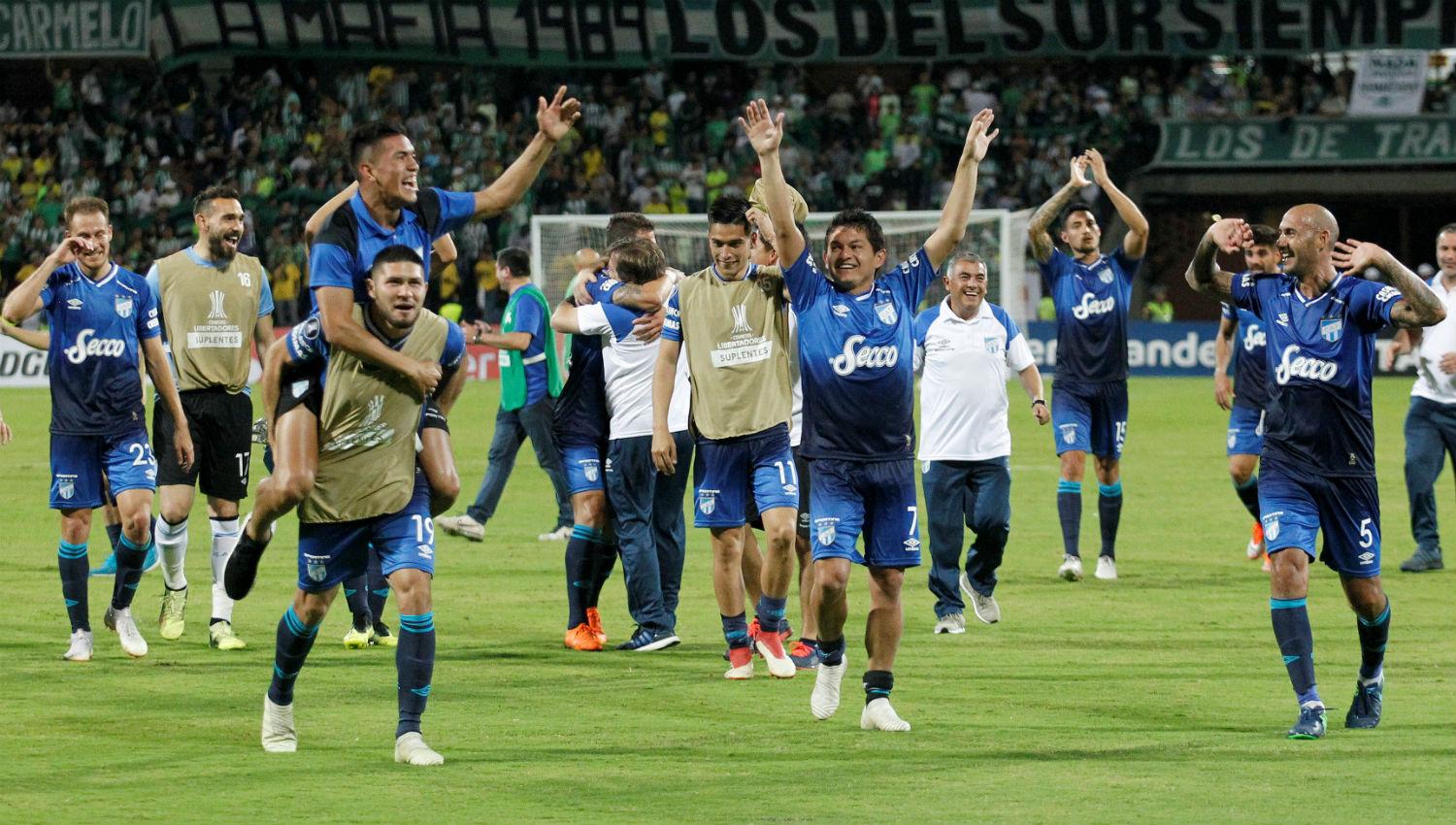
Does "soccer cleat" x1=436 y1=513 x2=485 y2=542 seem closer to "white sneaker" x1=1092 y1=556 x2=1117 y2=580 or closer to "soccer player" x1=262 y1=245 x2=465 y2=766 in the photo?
"white sneaker" x1=1092 y1=556 x2=1117 y2=580

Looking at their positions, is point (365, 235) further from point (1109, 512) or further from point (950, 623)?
point (1109, 512)

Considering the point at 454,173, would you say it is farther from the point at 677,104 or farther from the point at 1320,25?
the point at 1320,25

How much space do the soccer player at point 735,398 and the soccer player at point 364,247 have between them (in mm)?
1346

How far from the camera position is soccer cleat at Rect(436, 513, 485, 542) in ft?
49.8

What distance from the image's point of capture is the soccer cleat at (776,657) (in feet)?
30.8

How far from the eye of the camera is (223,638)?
10.2 metres

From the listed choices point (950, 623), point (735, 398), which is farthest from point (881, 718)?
point (950, 623)

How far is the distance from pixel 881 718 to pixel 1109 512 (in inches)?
225

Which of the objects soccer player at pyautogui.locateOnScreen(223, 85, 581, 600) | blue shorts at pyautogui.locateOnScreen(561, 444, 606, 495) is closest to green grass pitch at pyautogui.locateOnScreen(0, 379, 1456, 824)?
blue shorts at pyautogui.locateOnScreen(561, 444, 606, 495)

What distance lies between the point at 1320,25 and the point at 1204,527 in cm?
2394

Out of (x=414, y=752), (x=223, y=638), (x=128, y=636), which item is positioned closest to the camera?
(x=414, y=752)

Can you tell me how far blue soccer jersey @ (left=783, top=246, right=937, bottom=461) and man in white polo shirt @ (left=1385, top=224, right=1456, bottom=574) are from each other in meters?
6.54

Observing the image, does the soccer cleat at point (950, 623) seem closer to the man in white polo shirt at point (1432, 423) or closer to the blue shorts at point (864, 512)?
the blue shorts at point (864, 512)

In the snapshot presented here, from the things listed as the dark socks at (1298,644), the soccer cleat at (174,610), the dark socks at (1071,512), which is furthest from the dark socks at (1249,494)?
the soccer cleat at (174,610)
